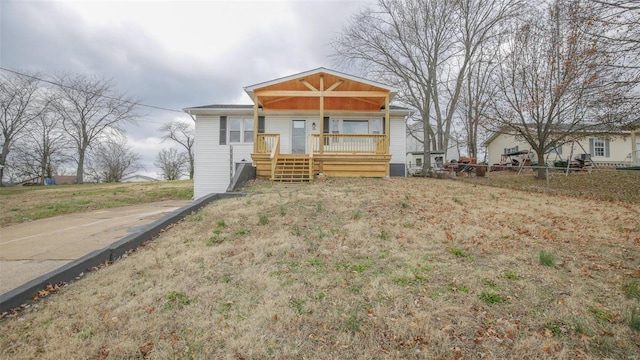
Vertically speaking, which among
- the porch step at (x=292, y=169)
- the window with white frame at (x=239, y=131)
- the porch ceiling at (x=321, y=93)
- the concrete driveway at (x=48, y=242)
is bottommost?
the concrete driveway at (x=48, y=242)

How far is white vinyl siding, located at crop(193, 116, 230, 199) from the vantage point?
1391 cm

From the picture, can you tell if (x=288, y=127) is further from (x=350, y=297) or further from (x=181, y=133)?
(x=181, y=133)

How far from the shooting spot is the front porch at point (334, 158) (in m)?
11.8

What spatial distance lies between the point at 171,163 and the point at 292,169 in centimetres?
3905

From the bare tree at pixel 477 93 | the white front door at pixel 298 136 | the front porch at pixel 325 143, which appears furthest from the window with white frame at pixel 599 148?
the white front door at pixel 298 136

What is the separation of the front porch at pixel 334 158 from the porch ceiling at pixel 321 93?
1.65 meters

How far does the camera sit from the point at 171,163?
146ft

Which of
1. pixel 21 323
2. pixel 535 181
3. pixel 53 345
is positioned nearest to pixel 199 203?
pixel 21 323

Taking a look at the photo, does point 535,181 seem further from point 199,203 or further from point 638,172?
point 199,203

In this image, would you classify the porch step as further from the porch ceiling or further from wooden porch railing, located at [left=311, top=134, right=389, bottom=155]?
the porch ceiling

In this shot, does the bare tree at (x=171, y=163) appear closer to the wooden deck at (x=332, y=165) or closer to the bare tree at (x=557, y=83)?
the wooden deck at (x=332, y=165)

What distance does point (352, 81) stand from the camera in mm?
12023

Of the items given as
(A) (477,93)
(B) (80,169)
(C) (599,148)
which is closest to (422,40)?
(A) (477,93)

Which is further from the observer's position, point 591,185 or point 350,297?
point 591,185
